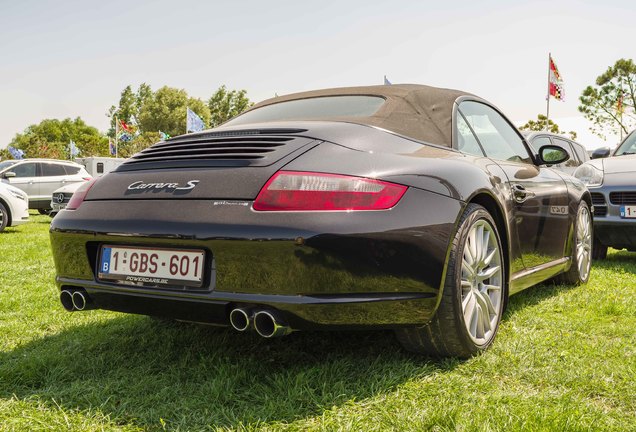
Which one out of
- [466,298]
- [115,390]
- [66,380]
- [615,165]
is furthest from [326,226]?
[615,165]

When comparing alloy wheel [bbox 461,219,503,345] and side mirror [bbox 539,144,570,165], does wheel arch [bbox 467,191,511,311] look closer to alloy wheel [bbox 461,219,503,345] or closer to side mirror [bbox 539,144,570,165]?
alloy wheel [bbox 461,219,503,345]

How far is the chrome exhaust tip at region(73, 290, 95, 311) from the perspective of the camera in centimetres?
270

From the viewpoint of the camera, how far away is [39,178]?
1574cm

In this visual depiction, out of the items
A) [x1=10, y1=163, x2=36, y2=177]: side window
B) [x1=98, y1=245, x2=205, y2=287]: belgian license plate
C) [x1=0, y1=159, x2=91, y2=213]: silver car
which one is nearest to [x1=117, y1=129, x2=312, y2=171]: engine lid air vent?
[x1=98, y1=245, x2=205, y2=287]: belgian license plate

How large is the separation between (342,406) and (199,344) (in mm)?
1104

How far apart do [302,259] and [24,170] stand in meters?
15.5

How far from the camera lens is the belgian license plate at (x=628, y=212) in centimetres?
575

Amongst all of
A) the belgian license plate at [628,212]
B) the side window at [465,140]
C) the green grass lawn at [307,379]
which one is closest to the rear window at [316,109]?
the side window at [465,140]

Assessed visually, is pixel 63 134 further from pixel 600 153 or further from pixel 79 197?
→ pixel 79 197

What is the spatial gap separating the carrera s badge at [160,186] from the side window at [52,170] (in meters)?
14.7

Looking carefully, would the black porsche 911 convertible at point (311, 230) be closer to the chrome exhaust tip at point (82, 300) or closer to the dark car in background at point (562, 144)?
the chrome exhaust tip at point (82, 300)

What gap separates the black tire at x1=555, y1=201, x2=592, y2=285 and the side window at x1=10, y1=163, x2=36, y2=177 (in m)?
14.4

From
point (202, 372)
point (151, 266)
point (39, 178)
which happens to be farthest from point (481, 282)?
point (39, 178)

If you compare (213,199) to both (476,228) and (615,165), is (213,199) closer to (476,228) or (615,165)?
(476,228)
